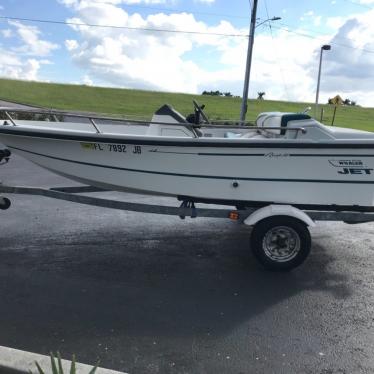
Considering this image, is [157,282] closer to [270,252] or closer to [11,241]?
[270,252]

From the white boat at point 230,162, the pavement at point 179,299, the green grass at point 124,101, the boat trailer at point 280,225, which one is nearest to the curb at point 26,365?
the pavement at point 179,299

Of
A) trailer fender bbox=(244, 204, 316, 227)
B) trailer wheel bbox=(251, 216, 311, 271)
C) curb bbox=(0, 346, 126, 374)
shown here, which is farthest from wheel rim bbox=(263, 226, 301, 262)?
curb bbox=(0, 346, 126, 374)

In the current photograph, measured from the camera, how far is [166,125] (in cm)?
512

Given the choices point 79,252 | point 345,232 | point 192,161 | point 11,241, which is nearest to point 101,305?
point 79,252

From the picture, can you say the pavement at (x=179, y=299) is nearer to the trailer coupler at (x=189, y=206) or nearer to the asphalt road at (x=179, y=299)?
the asphalt road at (x=179, y=299)

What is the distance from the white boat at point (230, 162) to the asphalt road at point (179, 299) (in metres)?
0.79

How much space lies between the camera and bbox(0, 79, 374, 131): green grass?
172 feet

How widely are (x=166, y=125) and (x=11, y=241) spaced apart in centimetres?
233

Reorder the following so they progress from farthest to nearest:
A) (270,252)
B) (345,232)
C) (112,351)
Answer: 1. (345,232)
2. (270,252)
3. (112,351)

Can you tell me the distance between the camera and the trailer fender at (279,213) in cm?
461

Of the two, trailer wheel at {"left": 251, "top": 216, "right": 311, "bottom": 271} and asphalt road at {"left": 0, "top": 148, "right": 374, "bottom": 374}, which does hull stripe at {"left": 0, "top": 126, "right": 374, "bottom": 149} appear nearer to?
trailer wheel at {"left": 251, "top": 216, "right": 311, "bottom": 271}

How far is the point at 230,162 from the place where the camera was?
4.73 meters

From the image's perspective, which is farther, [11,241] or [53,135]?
[11,241]

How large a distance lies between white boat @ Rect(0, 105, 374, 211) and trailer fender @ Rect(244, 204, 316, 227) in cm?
15
